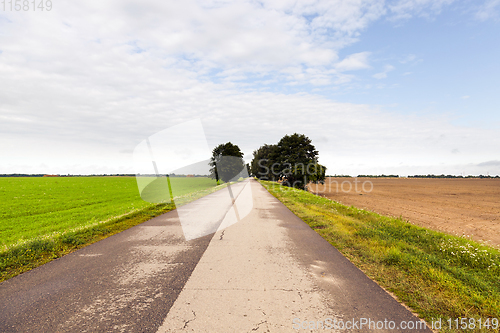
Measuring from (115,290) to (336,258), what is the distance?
5.29m

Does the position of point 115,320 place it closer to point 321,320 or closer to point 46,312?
point 46,312

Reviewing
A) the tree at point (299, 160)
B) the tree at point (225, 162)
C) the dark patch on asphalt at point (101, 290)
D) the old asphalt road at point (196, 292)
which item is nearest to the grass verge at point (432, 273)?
the old asphalt road at point (196, 292)

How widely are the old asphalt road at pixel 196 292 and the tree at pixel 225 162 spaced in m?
50.5

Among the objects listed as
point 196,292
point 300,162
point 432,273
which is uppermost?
point 300,162

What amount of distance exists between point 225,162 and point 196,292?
187ft

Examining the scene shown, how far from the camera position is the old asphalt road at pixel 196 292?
3.50m

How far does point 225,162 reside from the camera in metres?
60.9

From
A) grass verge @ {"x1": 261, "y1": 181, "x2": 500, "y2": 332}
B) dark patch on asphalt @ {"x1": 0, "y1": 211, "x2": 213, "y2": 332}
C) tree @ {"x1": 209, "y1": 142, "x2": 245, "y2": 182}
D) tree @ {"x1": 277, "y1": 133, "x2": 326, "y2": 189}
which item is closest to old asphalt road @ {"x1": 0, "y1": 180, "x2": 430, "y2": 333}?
dark patch on asphalt @ {"x1": 0, "y1": 211, "x2": 213, "y2": 332}

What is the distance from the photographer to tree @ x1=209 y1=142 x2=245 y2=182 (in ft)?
192

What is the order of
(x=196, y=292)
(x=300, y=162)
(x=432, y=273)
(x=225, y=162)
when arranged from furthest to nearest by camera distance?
(x=225, y=162) < (x=300, y=162) < (x=432, y=273) < (x=196, y=292)

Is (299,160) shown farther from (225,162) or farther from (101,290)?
(101,290)

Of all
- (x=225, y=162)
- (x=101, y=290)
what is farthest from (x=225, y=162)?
(x=101, y=290)

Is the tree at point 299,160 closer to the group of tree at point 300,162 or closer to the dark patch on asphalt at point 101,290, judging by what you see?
the group of tree at point 300,162

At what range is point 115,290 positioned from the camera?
4.46 meters
